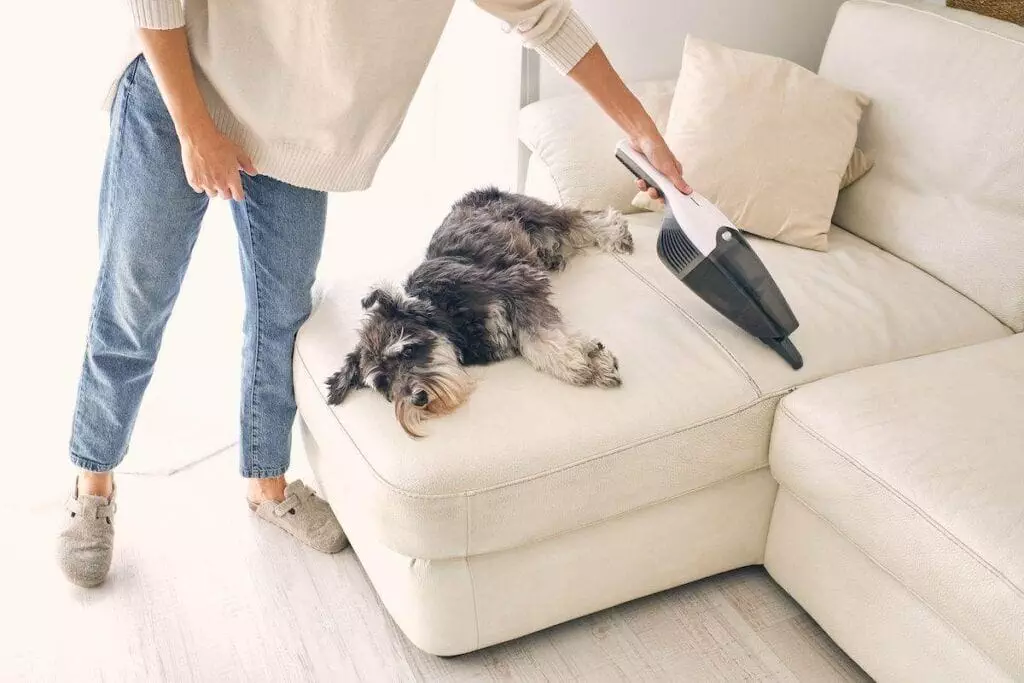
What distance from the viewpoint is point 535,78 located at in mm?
2543

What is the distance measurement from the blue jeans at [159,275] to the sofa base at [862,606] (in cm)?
101

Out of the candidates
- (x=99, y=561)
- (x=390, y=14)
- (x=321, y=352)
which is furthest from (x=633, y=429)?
(x=99, y=561)

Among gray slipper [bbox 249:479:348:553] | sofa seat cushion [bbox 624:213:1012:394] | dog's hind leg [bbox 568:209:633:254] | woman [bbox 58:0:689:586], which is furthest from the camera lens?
dog's hind leg [bbox 568:209:633:254]

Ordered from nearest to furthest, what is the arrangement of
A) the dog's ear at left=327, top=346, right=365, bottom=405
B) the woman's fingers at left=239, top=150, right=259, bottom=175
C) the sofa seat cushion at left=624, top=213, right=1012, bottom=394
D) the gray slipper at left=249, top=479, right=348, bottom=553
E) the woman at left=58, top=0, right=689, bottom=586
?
the woman at left=58, top=0, right=689, bottom=586 < the woman's fingers at left=239, top=150, right=259, bottom=175 < the dog's ear at left=327, top=346, right=365, bottom=405 < the sofa seat cushion at left=624, top=213, right=1012, bottom=394 < the gray slipper at left=249, top=479, right=348, bottom=553

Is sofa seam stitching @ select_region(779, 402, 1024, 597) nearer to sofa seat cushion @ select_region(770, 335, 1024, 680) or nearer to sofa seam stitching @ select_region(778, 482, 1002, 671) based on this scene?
sofa seat cushion @ select_region(770, 335, 1024, 680)

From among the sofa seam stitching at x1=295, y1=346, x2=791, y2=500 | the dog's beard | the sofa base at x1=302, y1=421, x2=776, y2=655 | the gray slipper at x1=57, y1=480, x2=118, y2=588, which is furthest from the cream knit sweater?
the gray slipper at x1=57, y1=480, x2=118, y2=588

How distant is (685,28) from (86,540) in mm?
1953

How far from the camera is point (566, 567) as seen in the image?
5.57 ft

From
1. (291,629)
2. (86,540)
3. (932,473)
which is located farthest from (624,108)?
(86,540)

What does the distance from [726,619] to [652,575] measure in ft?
0.58

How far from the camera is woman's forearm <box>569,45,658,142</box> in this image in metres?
1.85

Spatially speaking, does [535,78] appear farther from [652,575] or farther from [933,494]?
[933,494]

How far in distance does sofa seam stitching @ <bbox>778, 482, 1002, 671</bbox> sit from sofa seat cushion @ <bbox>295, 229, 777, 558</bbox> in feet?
0.33

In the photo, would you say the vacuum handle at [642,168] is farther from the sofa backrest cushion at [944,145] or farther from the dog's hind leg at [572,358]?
the sofa backrest cushion at [944,145]
